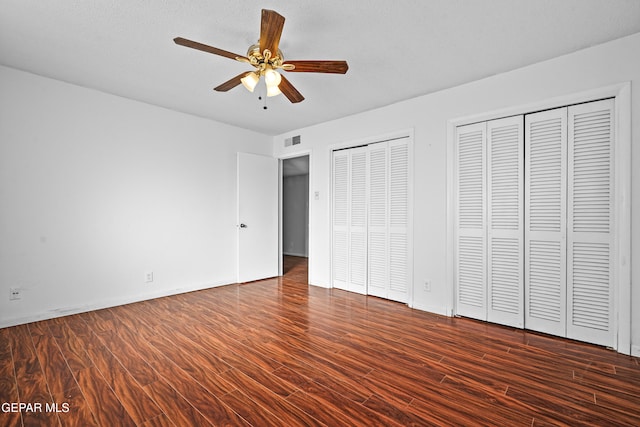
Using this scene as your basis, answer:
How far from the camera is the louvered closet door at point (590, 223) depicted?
2.58 metres

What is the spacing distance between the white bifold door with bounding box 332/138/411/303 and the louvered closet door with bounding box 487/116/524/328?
3.03 ft

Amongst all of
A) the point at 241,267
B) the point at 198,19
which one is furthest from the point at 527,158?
the point at 241,267

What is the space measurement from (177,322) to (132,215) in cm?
158

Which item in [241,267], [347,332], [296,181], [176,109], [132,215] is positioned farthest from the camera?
[296,181]

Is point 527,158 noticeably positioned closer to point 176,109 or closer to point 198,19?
point 198,19

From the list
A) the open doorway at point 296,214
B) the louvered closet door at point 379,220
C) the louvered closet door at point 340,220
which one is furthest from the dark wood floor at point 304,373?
the open doorway at point 296,214

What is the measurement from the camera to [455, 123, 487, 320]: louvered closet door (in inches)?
129

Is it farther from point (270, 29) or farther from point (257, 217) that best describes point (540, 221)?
point (257, 217)

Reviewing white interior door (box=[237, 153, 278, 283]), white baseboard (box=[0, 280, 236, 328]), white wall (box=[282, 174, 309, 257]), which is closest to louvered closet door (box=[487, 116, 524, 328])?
white interior door (box=[237, 153, 278, 283])

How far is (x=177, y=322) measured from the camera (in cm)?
320

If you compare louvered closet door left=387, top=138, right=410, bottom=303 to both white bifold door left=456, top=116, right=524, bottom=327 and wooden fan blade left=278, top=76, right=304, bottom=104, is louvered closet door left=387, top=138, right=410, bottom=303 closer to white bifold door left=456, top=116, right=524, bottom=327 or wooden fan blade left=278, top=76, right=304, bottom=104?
white bifold door left=456, top=116, right=524, bottom=327

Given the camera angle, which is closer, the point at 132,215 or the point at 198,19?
the point at 198,19

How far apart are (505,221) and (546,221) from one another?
34 centimetres

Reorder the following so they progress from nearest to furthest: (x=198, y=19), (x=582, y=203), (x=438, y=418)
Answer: (x=438, y=418)
(x=198, y=19)
(x=582, y=203)
